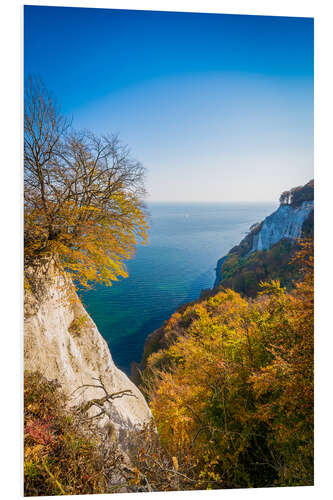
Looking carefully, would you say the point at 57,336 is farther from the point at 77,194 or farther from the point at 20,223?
the point at 77,194

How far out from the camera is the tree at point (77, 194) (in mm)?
2518

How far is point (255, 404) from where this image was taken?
11.5 ft

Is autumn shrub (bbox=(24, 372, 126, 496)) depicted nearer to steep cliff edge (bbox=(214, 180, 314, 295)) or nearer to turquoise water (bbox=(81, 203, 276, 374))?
turquoise water (bbox=(81, 203, 276, 374))

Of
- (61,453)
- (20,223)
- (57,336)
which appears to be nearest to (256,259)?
(57,336)

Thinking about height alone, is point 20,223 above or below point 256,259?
above

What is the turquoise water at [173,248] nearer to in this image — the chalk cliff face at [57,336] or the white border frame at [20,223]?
the chalk cliff face at [57,336]

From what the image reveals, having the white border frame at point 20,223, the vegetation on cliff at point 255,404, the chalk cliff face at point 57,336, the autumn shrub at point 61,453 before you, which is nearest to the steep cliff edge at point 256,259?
the vegetation on cliff at point 255,404

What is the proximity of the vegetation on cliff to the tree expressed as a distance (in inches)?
86.2

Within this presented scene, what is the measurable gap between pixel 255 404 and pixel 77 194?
3789 mm

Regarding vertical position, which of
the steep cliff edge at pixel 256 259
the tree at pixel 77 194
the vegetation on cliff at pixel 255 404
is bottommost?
the vegetation on cliff at pixel 255 404

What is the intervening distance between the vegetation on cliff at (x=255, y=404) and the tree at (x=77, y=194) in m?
2.19

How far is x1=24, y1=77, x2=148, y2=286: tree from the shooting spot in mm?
2518
